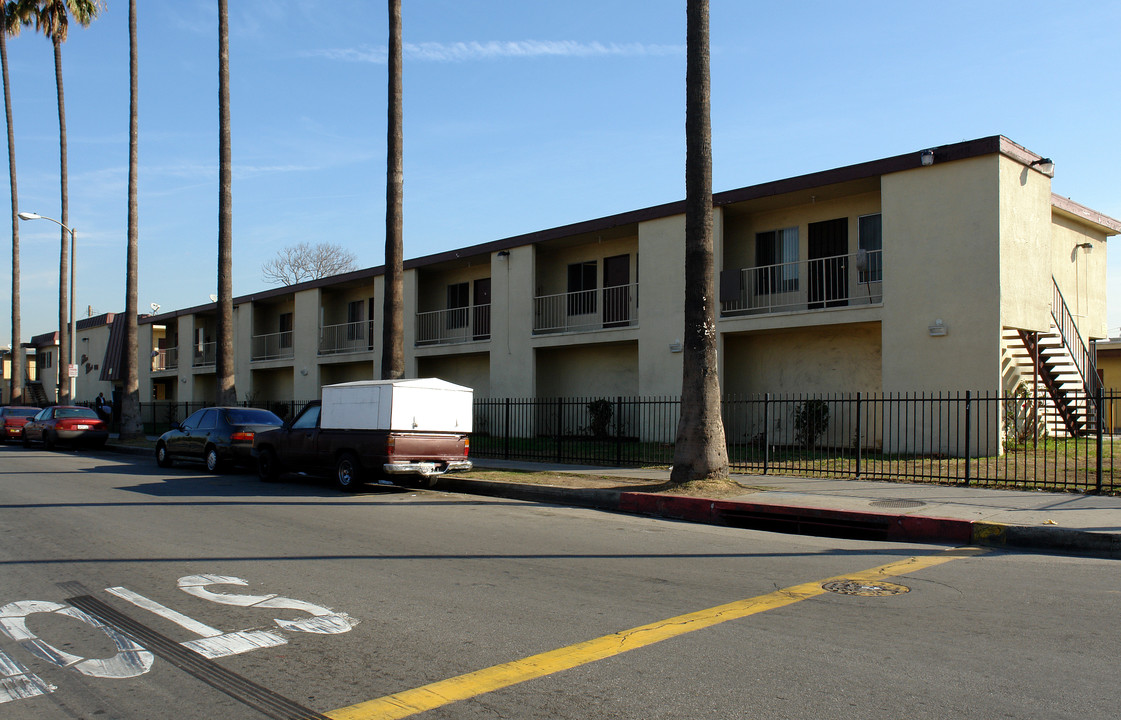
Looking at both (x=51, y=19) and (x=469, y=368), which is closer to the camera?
(x=469, y=368)

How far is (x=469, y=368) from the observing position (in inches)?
1170

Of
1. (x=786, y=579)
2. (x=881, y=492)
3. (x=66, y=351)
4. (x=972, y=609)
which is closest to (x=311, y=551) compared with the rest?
(x=786, y=579)

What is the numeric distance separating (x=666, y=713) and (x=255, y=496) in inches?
434

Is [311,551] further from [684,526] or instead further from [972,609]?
[972,609]

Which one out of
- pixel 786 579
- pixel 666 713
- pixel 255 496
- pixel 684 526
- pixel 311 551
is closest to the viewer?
pixel 666 713

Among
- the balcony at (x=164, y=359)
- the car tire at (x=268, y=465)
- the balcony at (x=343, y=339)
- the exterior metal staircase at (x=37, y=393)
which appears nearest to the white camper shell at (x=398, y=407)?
the car tire at (x=268, y=465)

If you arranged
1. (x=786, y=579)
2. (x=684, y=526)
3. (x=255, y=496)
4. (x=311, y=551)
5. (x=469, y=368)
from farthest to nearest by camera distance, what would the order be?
(x=469, y=368) < (x=255, y=496) < (x=684, y=526) < (x=311, y=551) < (x=786, y=579)

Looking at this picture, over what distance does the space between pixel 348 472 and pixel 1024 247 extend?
13755mm

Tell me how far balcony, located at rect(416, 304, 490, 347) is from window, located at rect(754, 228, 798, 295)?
32.3 ft

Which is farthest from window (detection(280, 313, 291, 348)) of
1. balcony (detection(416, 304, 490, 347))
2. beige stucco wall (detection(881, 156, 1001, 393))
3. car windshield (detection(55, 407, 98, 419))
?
beige stucco wall (detection(881, 156, 1001, 393))

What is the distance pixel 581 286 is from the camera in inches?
1016

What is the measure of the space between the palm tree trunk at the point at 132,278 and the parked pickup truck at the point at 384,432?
57.5ft

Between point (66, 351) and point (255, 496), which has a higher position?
point (66, 351)

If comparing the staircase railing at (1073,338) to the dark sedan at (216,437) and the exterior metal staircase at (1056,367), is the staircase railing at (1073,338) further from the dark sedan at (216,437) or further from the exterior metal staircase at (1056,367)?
the dark sedan at (216,437)
